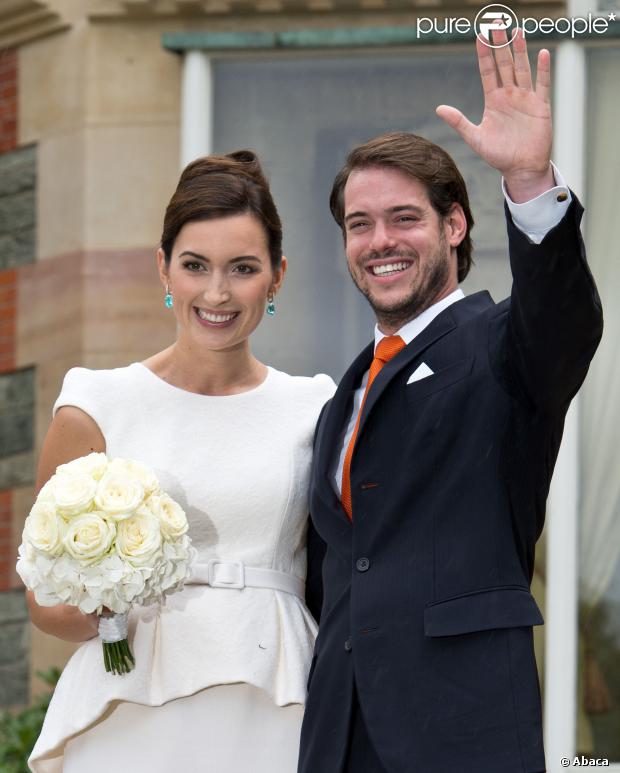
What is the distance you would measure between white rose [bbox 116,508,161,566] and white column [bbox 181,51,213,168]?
3.57 m

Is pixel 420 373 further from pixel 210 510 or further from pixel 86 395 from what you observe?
pixel 86 395

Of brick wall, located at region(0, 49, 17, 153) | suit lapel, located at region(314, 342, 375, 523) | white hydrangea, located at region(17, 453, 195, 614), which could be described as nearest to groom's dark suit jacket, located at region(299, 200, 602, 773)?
suit lapel, located at region(314, 342, 375, 523)

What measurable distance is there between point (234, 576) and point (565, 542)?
2909 millimetres

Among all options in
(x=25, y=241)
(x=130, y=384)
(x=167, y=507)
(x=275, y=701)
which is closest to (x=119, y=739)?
(x=275, y=701)

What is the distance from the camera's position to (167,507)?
11.4 feet

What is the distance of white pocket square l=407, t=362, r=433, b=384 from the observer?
10.9 ft

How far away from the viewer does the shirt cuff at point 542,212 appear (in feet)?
9.51

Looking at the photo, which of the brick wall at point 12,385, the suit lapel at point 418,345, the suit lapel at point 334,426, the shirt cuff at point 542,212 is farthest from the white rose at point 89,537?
the brick wall at point 12,385

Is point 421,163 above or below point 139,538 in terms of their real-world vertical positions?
above

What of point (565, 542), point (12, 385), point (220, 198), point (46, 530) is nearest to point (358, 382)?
point (220, 198)

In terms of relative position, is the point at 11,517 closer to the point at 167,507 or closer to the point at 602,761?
the point at 602,761

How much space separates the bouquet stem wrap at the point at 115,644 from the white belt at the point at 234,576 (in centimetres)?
23

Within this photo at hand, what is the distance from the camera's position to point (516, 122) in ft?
9.65

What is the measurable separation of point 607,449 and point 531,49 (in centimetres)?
183
